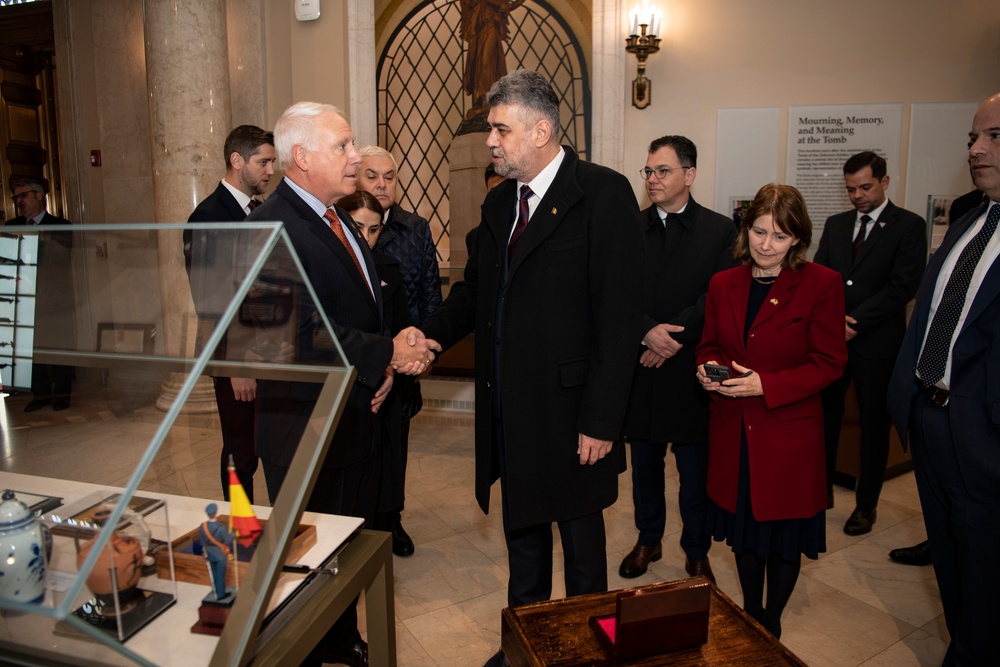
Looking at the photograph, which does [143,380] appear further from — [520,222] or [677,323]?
[677,323]

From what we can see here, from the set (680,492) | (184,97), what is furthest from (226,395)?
(184,97)

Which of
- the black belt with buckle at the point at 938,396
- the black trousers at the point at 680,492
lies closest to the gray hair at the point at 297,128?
the black trousers at the point at 680,492

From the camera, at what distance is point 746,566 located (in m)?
2.24

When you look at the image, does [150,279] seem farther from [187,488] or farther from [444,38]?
[444,38]

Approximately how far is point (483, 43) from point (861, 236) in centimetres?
337

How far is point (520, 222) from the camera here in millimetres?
2090

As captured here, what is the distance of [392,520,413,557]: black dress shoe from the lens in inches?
124

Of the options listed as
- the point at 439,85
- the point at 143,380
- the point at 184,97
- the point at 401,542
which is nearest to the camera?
the point at 143,380

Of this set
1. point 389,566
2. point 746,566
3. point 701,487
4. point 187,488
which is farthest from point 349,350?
point 701,487

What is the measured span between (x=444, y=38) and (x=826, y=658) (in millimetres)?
5078

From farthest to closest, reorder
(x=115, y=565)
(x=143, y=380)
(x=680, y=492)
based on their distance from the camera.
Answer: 1. (x=680, y=492)
2. (x=143, y=380)
3. (x=115, y=565)

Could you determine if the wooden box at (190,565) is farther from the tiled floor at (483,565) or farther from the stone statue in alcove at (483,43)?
the stone statue in alcove at (483,43)

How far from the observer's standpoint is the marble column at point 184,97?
473 centimetres

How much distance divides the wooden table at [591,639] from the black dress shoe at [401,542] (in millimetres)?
1652
